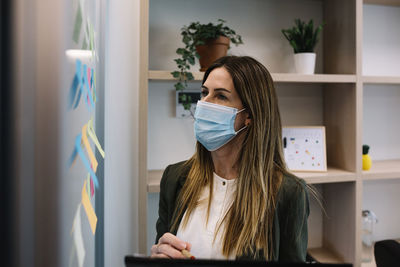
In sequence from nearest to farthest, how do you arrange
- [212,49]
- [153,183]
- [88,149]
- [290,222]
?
[88,149], [290,222], [153,183], [212,49]

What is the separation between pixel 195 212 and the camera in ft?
3.84

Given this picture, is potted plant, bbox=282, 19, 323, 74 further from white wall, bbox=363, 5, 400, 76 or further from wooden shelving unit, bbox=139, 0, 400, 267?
white wall, bbox=363, 5, 400, 76

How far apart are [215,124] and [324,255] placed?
4.43ft

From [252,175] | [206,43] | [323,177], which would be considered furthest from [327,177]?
[206,43]

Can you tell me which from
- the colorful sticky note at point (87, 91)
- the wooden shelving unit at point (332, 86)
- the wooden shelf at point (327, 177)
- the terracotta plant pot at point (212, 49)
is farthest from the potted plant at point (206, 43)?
the colorful sticky note at point (87, 91)

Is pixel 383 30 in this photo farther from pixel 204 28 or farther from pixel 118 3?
pixel 118 3

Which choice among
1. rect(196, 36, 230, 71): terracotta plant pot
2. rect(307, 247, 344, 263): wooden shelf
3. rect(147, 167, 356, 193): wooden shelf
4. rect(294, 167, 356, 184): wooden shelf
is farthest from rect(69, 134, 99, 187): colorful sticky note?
rect(307, 247, 344, 263): wooden shelf

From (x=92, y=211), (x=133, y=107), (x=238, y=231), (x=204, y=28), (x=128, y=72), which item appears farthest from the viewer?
(x=204, y=28)

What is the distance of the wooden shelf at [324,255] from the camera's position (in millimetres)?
1886

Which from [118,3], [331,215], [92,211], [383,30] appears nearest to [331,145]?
[331,215]

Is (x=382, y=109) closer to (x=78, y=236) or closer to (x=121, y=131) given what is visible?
(x=121, y=131)

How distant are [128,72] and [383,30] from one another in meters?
1.84

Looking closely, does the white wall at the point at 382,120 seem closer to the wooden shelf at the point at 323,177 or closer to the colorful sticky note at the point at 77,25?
the wooden shelf at the point at 323,177

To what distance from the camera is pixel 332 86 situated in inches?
78.3
